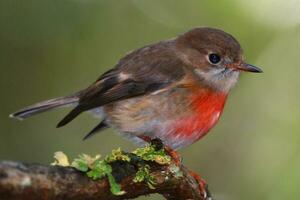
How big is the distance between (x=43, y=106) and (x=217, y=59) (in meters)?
1.68

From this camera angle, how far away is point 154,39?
9.24 metres

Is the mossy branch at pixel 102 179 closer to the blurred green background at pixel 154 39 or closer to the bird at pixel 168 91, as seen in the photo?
the bird at pixel 168 91

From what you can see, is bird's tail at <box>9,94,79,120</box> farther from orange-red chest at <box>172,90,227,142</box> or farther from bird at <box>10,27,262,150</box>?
orange-red chest at <box>172,90,227,142</box>

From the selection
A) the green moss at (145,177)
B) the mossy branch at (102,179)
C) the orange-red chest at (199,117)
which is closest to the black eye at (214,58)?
the orange-red chest at (199,117)

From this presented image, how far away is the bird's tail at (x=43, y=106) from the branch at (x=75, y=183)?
230 cm

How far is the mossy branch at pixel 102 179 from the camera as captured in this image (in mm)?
2844

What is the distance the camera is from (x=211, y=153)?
Answer: 876 cm

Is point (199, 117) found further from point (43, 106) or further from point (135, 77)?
point (43, 106)

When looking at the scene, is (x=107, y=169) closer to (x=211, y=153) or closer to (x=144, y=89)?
(x=144, y=89)

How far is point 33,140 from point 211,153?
2.41 m

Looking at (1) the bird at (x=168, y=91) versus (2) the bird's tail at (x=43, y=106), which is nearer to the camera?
(1) the bird at (x=168, y=91)

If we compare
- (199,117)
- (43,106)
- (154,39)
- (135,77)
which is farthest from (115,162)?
(154,39)

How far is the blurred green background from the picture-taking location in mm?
8000

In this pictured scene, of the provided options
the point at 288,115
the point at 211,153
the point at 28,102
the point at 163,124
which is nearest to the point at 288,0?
the point at 288,115
